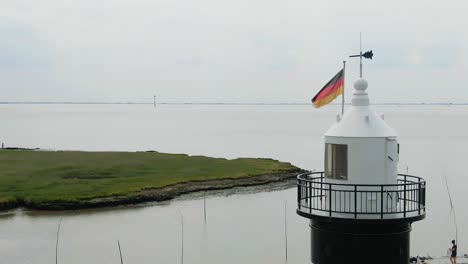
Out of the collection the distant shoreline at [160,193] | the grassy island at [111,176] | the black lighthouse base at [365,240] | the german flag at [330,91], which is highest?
the german flag at [330,91]

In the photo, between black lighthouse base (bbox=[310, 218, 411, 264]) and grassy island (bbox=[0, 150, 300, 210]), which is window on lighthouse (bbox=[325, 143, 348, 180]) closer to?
black lighthouse base (bbox=[310, 218, 411, 264])

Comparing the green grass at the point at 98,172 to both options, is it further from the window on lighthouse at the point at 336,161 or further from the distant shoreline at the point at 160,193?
the window on lighthouse at the point at 336,161

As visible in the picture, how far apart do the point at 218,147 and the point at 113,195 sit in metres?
71.3

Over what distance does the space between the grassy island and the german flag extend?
3531 centimetres

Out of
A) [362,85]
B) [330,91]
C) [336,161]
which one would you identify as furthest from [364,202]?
[330,91]

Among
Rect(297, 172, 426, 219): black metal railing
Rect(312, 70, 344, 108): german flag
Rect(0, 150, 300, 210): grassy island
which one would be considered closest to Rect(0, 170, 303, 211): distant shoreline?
Rect(0, 150, 300, 210): grassy island

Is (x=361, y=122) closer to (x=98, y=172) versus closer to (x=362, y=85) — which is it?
(x=362, y=85)

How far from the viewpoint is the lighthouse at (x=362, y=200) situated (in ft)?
36.3

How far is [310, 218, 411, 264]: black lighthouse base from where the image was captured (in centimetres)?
1112

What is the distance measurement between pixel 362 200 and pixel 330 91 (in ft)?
11.0

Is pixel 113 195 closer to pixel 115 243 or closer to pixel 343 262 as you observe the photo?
pixel 115 243

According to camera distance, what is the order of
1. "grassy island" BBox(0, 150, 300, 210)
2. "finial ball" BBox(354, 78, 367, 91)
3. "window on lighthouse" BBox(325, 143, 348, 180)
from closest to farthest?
1. "window on lighthouse" BBox(325, 143, 348, 180)
2. "finial ball" BBox(354, 78, 367, 91)
3. "grassy island" BBox(0, 150, 300, 210)

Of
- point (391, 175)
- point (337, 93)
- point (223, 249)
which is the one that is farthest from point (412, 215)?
point (223, 249)

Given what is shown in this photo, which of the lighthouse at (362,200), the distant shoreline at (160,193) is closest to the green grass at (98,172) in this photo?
the distant shoreline at (160,193)
